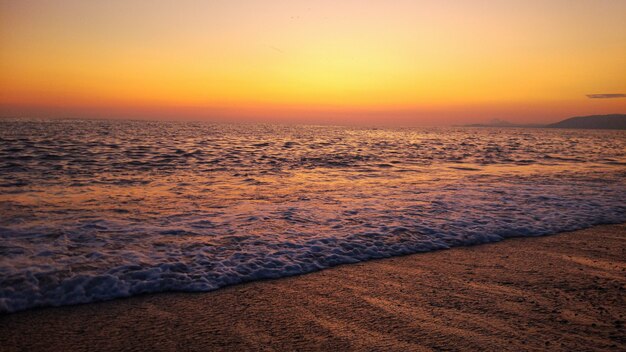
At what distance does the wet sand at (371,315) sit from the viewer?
3.12m

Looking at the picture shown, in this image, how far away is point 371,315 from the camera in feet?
11.8

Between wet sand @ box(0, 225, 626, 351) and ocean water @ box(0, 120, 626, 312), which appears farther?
ocean water @ box(0, 120, 626, 312)

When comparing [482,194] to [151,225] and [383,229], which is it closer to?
[383,229]

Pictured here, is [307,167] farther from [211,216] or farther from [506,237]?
[506,237]

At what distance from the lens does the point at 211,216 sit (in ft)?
25.2

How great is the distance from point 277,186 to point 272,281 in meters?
7.25

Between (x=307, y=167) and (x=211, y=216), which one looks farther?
(x=307, y=167)

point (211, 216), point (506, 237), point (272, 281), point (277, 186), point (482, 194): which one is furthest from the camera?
point (277, 186)

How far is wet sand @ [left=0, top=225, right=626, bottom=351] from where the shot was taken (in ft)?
10.2

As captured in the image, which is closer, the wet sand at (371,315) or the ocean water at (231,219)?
the wet sand at (371,315)

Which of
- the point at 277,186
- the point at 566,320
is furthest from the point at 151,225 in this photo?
the point at 566,320

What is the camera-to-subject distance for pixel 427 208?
28.6ft

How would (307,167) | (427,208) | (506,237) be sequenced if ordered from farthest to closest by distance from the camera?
1. (307,167)
2. (427,208)
3. (506,237)

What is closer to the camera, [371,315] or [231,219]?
[371,315]
